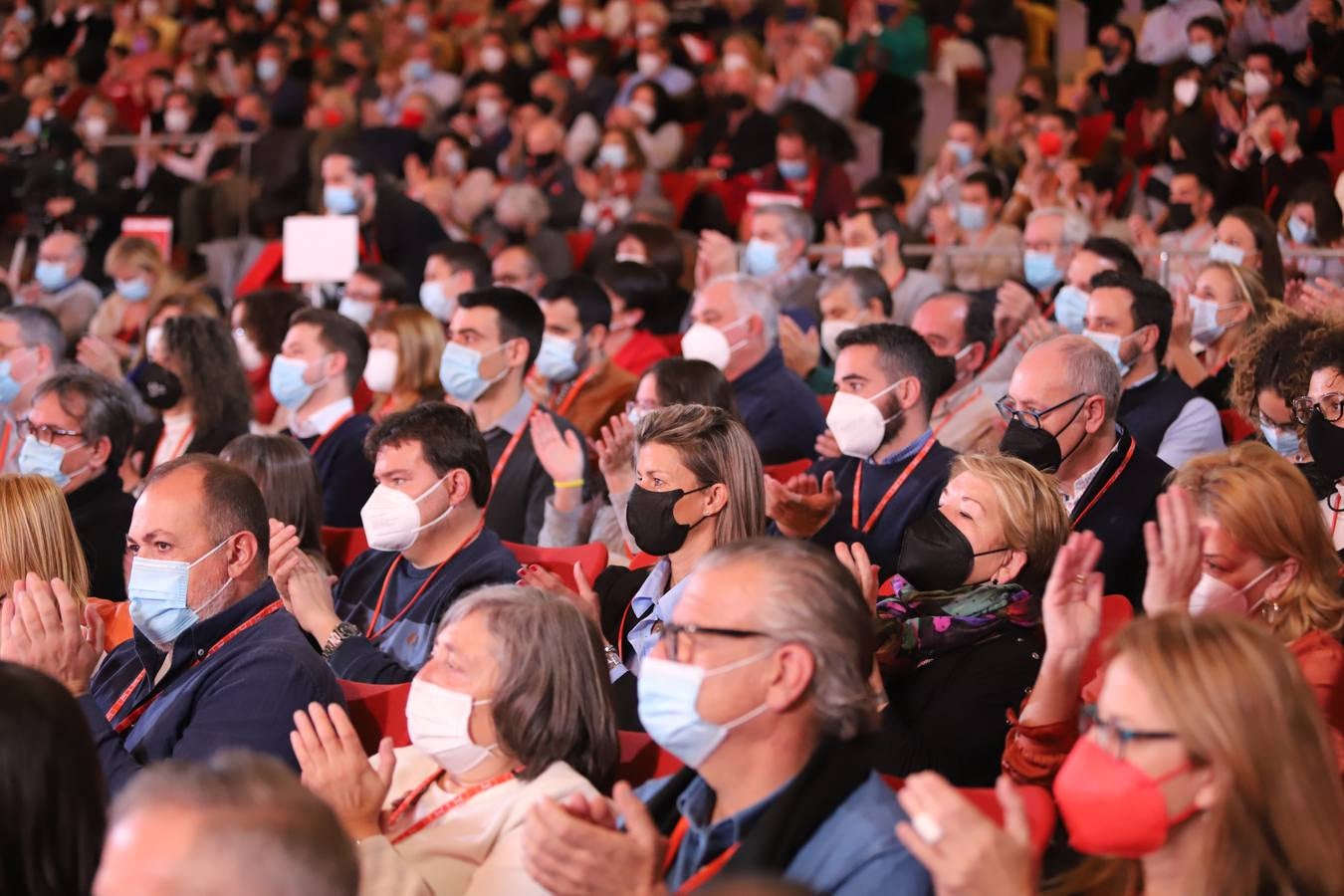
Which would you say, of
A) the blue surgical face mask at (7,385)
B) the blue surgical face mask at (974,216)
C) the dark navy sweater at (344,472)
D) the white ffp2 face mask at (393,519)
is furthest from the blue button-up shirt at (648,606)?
the blue surgical face mask at (974,216)

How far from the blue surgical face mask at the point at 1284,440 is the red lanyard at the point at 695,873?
8.29 feet

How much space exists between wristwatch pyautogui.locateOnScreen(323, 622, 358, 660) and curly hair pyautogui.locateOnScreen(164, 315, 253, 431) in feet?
7.21

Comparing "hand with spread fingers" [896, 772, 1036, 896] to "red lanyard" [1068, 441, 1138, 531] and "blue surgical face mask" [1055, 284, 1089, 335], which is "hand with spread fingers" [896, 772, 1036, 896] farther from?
"blue surgical face mask" [1055, 284, 1089, 335]

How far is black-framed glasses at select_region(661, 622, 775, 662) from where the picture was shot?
2.42 metres

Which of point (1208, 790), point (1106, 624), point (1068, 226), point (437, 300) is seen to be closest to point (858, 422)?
point (1106, 624)

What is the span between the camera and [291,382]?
19.4 feet

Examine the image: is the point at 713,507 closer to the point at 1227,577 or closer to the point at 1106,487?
the point at 1106,487

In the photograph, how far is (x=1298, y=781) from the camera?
210 centimetres

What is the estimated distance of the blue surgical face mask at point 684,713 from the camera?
2.42 meters

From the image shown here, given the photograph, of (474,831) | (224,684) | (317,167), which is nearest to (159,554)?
(224,684)

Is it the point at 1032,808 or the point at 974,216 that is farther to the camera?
the point at 974,216

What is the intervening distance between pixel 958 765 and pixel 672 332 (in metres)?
4.76

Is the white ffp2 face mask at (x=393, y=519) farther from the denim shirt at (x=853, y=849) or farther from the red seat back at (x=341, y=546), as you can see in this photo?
the denim shirt at (x=853, y=849)

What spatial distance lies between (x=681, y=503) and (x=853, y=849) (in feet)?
5.01
